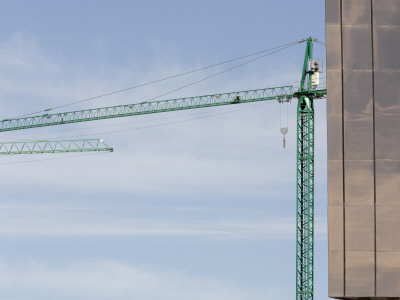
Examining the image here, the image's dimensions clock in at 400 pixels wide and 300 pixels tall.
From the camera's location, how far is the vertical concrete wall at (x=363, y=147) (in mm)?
50969

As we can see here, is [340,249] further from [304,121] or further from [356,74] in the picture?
[304,121]

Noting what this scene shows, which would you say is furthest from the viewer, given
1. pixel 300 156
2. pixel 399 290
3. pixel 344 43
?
pixel 300 156

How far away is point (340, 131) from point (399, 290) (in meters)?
10.1

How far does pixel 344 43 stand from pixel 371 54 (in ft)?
5.95

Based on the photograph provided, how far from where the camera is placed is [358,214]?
2031 inches

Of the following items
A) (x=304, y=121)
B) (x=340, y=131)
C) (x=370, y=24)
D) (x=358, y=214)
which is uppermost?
(x=304, y=121)

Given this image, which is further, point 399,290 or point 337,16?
point 337,16

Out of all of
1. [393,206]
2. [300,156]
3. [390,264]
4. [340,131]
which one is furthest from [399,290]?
[300,156]

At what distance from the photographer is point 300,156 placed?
165750 millimetres

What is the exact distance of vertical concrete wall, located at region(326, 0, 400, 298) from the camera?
51.0m

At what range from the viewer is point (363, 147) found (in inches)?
2061

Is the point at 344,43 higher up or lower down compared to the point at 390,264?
higher up

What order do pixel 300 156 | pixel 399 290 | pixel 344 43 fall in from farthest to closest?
pixel 300 156
pixel 344 43
pixel 399 290

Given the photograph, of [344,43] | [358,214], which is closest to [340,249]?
[358,214]
